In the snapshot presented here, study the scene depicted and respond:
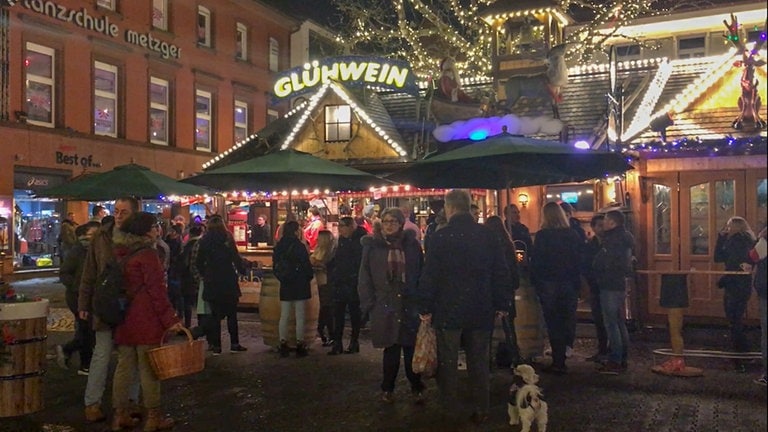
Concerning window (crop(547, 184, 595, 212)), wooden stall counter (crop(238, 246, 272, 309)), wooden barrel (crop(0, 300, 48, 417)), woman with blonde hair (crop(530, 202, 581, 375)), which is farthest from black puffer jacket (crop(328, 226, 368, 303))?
window (crop(547, 184, 595, 212))

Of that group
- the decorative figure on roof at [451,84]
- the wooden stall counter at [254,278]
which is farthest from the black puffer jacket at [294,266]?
the decorative figure on roof at [451,84]

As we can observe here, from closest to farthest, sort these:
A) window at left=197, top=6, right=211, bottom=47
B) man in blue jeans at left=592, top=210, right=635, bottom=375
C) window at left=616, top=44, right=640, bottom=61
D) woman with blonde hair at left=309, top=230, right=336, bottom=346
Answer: man in blue jeans at left=592, top=210, right=635, bottom=375 → woman with blonde hair at left=309, top=230, right=336, bottom=346 → window at left=197, top=6, right=211, bottom=47 → window at left=616, top=44, right=640, bottom=61

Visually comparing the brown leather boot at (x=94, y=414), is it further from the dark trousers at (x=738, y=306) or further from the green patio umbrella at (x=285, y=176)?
the dark trousers at (x=738, y=306)

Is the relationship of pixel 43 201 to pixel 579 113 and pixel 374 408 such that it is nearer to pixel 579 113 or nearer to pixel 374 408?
pixel 579 113

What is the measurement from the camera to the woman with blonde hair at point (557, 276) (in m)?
7.20

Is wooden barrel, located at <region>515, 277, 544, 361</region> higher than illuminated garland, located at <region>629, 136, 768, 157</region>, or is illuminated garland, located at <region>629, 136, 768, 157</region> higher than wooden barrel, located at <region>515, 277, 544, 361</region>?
illuminated garland, located at <region>629, 136, 768, 157</region>

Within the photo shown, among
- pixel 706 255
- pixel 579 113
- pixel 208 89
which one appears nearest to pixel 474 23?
pixel 579 113

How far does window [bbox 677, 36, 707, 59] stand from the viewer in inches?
1014

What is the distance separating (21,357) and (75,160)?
15.5 meters

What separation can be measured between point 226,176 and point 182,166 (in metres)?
16.7

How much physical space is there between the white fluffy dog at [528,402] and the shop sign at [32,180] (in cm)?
1712

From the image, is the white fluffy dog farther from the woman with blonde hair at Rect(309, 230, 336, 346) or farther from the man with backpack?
the woman with blonde hair at Rect(309, 230, 336, 346)

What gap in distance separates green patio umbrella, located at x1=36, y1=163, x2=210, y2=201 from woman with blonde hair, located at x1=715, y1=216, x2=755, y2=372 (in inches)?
288

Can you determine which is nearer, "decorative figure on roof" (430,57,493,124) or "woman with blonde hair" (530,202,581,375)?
"woman with blonde hair" (530,202,581,375)
